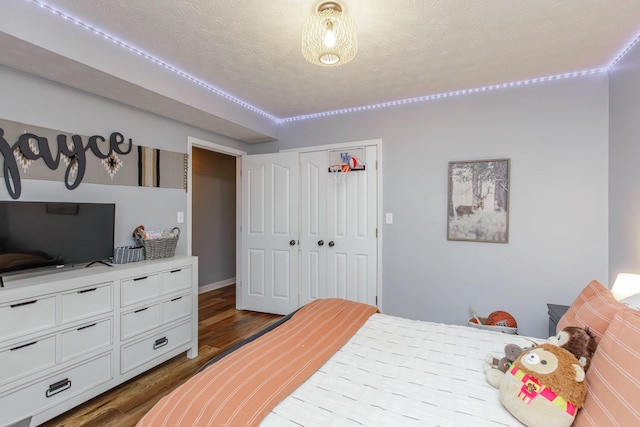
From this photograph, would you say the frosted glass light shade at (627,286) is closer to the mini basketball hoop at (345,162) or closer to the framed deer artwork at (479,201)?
the framed deer artwork at (479,201)

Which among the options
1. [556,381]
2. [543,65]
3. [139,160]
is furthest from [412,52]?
[139,160]

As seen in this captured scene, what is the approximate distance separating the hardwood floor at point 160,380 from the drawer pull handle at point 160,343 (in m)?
0.22

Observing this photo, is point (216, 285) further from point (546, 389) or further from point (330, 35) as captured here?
point (546, 389)

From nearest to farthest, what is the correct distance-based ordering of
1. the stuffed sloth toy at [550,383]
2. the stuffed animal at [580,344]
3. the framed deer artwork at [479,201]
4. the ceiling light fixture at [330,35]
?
the stuffed sloth toy at [550,383] → the stuffed animal at [580,344] → the ceiling light fixture at [330,35] → the framed deer artwork at [479,201]

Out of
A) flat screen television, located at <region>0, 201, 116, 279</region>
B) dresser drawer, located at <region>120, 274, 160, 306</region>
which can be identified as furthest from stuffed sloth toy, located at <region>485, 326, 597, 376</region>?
flat screen television, located at <region>0, 201, 116, 279</region>

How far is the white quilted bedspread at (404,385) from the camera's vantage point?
1024 mm

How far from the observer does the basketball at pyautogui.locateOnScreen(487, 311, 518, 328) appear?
2.62 meters

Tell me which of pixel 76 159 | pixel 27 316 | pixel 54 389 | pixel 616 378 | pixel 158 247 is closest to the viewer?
pixel 616 378

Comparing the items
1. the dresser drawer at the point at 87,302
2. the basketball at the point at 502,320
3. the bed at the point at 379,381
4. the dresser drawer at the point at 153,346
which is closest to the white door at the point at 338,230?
the basketball at the point at 502,320

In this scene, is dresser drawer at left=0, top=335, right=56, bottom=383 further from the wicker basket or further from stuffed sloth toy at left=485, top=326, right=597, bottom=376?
stuffed sloth toy at left=485, top=326, right=597, bottom=376

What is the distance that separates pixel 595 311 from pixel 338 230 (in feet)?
8.04

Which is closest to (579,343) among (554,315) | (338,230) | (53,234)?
(554,315)

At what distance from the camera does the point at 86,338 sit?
1971 mm

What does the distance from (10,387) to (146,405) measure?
28.7 inches
